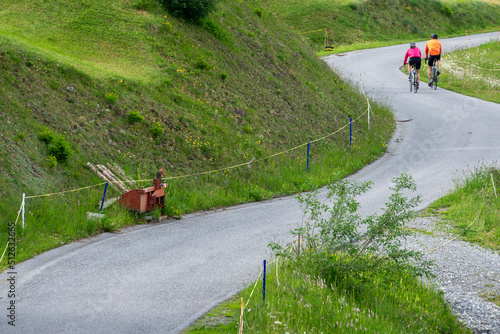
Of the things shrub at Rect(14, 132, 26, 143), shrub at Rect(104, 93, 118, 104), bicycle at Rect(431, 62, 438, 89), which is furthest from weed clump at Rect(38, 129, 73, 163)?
bicycle at Rect(431, 62, 438, 89)

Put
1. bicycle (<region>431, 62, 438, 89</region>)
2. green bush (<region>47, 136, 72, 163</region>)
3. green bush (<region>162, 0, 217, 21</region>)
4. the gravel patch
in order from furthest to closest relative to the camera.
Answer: bicycle (<region>431, 62, 438, 89</region>), green bush (<region>162, 0, 217, 21</region>), green bush (<region>47, 136, 72, 163</region>), the gravel patch

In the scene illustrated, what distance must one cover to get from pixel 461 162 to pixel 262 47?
10.0 metres

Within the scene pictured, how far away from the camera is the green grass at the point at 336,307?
707 cm

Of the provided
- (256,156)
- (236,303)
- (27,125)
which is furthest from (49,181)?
(256,156)

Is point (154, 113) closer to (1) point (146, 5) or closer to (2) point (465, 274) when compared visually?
(1) point (146, 5)

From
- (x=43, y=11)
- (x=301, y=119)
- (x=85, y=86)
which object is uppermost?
(x=43, y=11)

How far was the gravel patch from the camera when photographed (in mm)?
8328

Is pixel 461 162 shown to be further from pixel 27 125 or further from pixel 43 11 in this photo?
pixel 43 11

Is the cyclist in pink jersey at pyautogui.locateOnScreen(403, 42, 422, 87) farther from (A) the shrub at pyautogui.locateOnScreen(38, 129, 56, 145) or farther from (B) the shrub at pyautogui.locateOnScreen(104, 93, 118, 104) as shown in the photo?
(A) the shrub at pyautogui.locateOnScreen(38, 129, 56, 145)

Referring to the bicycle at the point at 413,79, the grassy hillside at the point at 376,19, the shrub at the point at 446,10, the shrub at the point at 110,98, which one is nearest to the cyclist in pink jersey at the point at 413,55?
the bicycle at the point at 413,79

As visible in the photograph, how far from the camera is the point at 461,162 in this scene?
1847cm

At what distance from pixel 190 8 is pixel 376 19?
103ft

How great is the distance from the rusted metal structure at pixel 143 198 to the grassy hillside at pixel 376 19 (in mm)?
30693

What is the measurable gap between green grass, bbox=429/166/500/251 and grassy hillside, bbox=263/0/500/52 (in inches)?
1070
